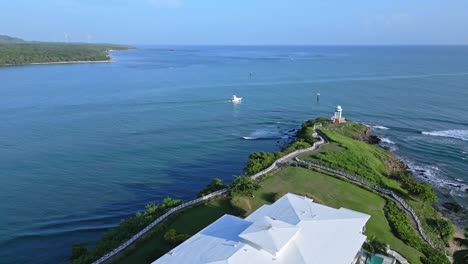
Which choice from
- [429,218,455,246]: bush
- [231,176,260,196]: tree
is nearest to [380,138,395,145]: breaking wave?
[429,218,455,246]: bush

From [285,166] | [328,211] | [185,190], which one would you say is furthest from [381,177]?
[185,190]

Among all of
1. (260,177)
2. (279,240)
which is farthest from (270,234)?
(260,177)

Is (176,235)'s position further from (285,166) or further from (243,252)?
(285,166)

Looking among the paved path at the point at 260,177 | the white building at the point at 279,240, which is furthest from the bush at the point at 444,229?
the white building at the point at 279,240

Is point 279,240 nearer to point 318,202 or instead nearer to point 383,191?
point 318,202

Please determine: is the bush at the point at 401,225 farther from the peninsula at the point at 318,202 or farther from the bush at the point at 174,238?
the bush at the point at 174,238
